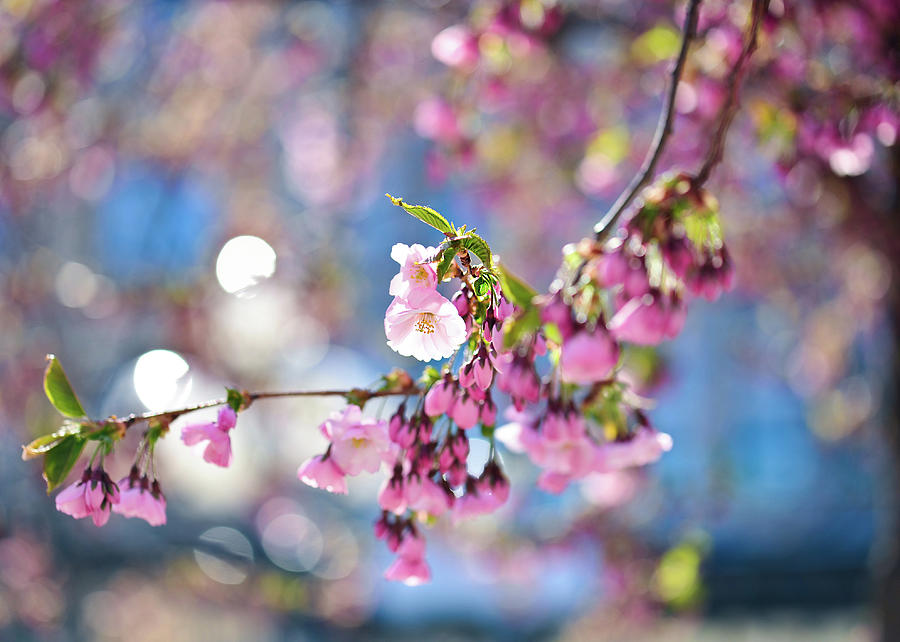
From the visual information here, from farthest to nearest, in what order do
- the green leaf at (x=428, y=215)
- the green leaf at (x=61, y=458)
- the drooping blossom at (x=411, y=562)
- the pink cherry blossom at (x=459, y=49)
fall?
1. the pink cherry blossom at (x=459, y=49)
2. the drooping blossom at (x=411, y=562)
3. the green leaf at (x=61, y=458)
4. the green leaf at (x=428, y=215)

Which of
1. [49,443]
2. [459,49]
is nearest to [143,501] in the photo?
[49,443]

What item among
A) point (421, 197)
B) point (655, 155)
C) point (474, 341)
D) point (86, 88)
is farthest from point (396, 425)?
point (421, 197)

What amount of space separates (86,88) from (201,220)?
15.2ft

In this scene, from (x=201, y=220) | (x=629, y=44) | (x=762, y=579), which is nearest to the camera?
(x=629, y=44)

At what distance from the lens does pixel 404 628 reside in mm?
6898

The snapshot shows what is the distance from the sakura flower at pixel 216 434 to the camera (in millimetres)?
1084

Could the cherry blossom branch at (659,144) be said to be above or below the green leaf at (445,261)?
above

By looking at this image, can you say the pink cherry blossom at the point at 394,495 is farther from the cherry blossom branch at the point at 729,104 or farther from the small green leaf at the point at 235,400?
the cherry blossom branch at the point at 729,104

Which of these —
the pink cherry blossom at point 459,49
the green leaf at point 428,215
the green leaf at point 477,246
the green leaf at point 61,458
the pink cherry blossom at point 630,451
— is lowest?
the green leaf at point 61,458

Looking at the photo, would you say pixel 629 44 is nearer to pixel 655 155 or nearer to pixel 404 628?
pixel 655 155

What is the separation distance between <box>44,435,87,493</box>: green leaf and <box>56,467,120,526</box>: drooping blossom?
2 centimetres

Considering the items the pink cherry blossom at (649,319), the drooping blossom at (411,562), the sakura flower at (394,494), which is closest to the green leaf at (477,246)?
the pink cherry blossom at (649,319)

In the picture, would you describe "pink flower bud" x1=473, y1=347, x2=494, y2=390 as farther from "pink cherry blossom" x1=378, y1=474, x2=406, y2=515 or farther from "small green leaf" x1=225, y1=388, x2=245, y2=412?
"small green leaf" x1=225, y1=388, x2=245, y2=412

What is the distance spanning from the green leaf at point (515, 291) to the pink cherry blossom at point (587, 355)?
0.24ft
